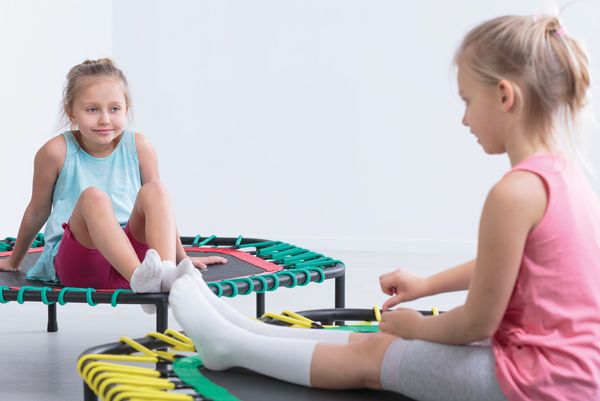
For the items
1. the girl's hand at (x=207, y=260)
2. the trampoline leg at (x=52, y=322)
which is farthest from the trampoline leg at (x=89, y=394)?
the trampoline leg at (x=52, y=322)

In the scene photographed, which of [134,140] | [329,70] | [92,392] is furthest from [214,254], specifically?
[329,70]

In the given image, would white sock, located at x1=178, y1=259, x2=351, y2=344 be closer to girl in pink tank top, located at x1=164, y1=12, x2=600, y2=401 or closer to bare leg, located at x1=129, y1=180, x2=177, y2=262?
girl in pink tank top, located at x1=164, y1=12, x2=600, y2=401

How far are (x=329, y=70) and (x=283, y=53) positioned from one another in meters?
0.26

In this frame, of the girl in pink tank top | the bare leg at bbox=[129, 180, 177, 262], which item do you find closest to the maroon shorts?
the bare leg at bbox=[129, 180, 177, 262]

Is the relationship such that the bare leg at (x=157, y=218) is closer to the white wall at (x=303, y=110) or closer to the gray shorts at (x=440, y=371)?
the gray shorts at (x=440, y=371)

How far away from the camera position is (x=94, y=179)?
2.55 meters

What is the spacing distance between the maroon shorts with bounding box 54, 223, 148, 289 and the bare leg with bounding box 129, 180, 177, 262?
0.12 metres

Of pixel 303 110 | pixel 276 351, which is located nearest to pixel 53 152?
pixel 276 351

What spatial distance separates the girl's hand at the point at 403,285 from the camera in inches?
59.2

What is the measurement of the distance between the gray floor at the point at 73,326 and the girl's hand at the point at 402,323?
1.03 m

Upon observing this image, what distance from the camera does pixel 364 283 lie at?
387 centimetres

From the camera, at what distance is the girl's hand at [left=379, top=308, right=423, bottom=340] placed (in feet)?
4.48

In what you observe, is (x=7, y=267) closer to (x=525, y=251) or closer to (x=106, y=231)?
(x=106, y=231)

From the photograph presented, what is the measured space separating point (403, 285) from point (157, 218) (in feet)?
2.93
